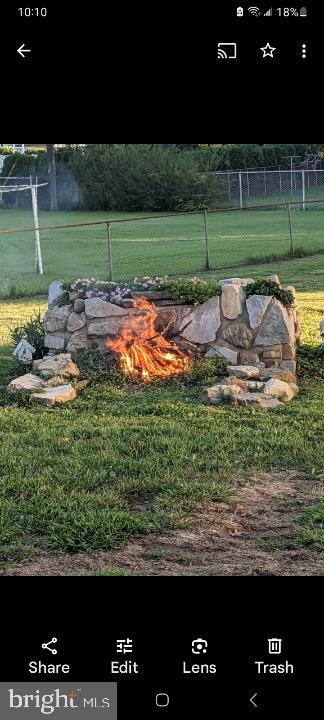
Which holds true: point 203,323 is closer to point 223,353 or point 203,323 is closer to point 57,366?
point 223,353

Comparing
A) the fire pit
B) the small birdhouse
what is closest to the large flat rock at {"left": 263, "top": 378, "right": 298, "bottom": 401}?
the fire pit

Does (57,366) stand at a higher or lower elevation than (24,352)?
lower

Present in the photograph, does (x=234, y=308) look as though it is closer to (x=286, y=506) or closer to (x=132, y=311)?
(x=132, y=311)

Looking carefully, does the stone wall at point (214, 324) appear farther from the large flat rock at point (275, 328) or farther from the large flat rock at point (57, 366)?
the large flat rock at point (57, 366)

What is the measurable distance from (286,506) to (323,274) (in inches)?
564

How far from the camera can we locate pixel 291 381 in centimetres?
948

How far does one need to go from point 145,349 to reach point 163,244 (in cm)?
1957

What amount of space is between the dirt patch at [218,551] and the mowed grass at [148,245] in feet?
39.9

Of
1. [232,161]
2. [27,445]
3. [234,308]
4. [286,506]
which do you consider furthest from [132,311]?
[232,161]

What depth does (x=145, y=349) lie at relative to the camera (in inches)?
384

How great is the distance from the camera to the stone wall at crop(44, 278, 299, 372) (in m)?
9.86

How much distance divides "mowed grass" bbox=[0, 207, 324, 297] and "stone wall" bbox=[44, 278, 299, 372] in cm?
771
